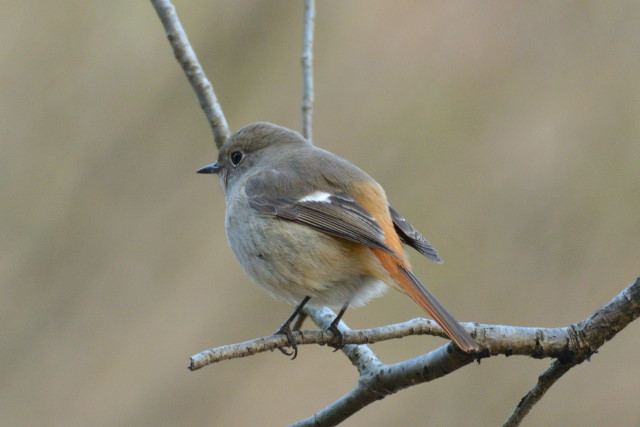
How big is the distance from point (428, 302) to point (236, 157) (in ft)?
5.68

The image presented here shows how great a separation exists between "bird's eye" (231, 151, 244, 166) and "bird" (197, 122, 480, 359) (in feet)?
1.04

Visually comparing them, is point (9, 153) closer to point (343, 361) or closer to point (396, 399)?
point (343, 361)

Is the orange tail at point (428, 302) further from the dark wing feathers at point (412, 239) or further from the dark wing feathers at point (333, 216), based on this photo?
the dark wing feathers at point (412, 239)

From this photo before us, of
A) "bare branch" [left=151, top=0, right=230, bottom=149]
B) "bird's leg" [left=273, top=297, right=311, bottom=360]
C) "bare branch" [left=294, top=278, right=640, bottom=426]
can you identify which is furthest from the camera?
"bare branch" [left=151, top=0, right=230, bottom=149]

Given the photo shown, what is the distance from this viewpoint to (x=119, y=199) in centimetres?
477

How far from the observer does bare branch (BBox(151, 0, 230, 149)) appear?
3.31 metres

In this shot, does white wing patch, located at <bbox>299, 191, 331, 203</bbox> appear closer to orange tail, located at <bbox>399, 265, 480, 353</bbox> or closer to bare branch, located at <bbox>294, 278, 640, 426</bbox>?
orange tail, located at <bbox>399, 265, 480, 353</bbox>

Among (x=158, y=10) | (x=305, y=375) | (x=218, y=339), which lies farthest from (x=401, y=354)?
(x=158, y=10)

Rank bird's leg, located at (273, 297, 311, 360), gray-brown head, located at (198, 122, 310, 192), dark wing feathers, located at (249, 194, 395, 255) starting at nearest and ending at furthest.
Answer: bird's leg, located at (273, 297, 311, 360)
dark wing feathers, located at (249, 194, 395, 255)
gray-brown head, located at (198, 122, 310, 192)

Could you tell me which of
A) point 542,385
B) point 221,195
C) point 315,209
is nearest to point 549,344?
point 542,385

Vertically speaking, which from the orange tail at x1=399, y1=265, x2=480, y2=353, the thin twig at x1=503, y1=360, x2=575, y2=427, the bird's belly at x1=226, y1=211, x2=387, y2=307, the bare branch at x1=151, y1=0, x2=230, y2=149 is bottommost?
the thin twig at x1=503, y1=360, x2=575, y2=427

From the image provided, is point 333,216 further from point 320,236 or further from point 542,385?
point 542,385

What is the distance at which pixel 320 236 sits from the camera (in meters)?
3.03

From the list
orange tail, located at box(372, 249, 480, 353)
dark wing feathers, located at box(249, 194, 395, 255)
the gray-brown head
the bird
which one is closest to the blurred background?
the gray-brown head
